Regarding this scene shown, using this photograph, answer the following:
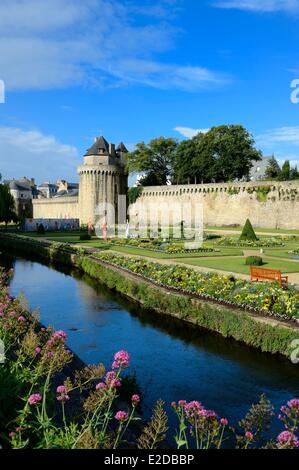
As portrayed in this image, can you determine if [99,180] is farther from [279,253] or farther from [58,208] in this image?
[279,253]

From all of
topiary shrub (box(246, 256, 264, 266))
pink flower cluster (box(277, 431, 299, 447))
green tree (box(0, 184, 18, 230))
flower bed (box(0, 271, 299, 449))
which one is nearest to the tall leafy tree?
green tree (box(0, 184, 18, 230))

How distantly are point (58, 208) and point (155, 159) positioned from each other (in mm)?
15001

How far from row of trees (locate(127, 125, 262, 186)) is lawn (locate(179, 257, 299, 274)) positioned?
103 feet

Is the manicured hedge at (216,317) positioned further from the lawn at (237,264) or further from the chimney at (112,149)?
the chimney at (112,149)

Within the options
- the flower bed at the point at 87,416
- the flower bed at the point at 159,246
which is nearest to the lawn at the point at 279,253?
the flower bed at the point at 159,246

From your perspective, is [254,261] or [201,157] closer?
[254,261]

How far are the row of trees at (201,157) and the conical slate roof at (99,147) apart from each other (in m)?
3.96

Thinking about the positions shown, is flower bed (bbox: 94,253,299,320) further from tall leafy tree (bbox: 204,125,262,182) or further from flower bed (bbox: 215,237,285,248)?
tall leafy tree (bbox: 204,125,262,182)

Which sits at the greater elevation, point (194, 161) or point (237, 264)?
point (194, 161)

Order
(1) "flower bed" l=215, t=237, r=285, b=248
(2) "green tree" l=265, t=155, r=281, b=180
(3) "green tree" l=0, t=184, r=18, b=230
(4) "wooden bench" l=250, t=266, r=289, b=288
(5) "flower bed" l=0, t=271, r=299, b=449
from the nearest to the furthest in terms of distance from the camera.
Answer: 1. (5) "flower bed" l=0, t=271, r=299, b=449
2. (4) "wooden bench" l=250, t=266, r=289, b=288
3. (1) "flower bed" l=215, t=237, r=285, b=248
4. (3) "green tree" l=0, t=184, r=18, b=230
5. (2) "green tree" l=265, t=155, r=281, b=180

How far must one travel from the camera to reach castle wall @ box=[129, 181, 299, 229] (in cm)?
4222

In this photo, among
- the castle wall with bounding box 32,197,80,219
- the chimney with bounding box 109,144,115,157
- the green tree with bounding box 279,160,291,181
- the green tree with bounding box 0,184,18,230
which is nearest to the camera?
the green tree with bounding box 0,184,18,230

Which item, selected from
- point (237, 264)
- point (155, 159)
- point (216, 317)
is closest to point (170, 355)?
point (216, 317)

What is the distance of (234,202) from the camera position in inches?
1839
